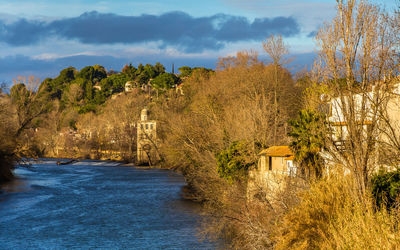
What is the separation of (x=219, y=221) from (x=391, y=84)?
38.5 ft

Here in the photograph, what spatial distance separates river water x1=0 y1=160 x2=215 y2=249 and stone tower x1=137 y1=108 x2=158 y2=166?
2433cm

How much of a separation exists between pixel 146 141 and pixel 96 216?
141ft

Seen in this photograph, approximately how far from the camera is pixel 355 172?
41.0 ft

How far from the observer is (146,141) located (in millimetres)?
71688

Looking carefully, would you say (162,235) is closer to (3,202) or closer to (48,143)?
(3,202)

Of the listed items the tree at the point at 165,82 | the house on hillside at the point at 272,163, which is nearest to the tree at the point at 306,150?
the house on hillside at the point at 272,163

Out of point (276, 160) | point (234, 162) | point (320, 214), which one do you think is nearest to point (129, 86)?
point (234, 162)

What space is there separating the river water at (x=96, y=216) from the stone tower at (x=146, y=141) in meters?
24.3

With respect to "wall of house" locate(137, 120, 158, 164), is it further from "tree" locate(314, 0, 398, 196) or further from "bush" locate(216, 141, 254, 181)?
"tree" locate(314, 0, 398, 196)

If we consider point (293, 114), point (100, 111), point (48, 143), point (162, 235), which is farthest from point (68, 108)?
point (162, 235)

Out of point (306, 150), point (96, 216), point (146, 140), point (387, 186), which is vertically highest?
point (306, 150)

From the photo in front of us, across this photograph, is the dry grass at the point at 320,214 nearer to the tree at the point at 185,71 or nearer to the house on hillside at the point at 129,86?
the tree at the point at 185,71

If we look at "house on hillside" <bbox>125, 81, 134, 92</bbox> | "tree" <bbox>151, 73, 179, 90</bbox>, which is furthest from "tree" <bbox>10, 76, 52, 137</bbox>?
"house on hillside" <bbox>125, 81, 134, 92</bbox>

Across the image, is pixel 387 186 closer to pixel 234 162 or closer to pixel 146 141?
pixel 234 162
